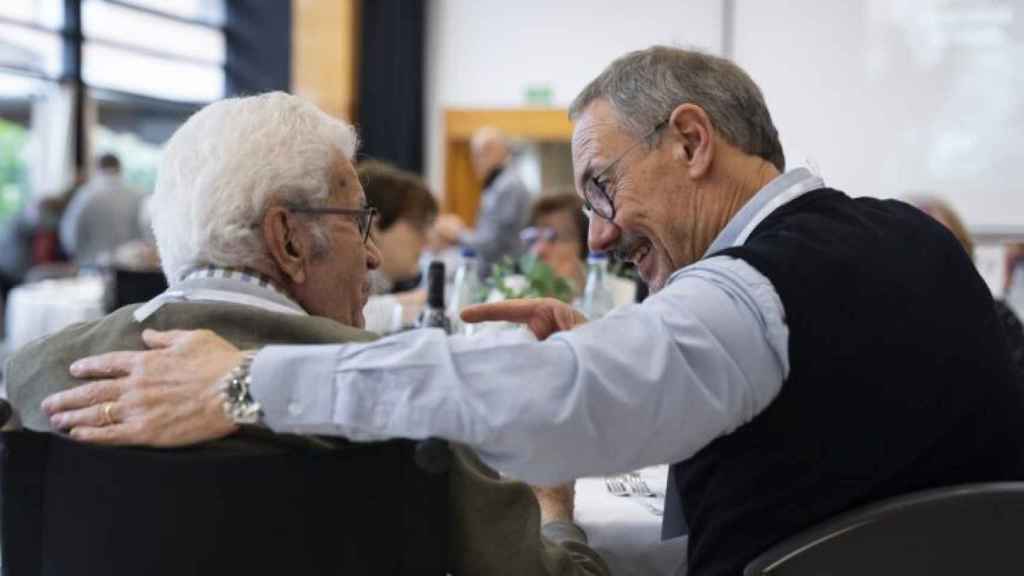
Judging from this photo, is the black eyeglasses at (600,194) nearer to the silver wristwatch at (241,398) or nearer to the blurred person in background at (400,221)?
the silver wristwatch at (241,398)

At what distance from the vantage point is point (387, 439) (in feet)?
3.61

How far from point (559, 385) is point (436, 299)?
174cm

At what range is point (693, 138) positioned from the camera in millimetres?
1459

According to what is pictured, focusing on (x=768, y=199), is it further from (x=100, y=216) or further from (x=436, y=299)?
(x=100, y=216)

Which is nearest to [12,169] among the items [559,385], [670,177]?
[670,177]

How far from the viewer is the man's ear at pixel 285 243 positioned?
1420mm

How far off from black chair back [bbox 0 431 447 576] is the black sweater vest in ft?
1.08

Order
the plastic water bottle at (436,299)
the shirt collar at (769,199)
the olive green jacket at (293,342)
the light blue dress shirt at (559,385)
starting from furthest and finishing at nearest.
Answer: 1. the plastic water bottle at (436,299)
2. the shirt collar at (769,199)
3. the olive green jacket at (293,342)
4. the light blue dress shirt at (559,385)

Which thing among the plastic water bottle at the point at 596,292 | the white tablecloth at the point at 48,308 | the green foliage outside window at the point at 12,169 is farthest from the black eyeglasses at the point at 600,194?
the green foliage outside window at the point at 12,169

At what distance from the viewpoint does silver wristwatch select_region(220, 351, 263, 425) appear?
42.6 inches

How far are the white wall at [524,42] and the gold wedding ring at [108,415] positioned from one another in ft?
26.5

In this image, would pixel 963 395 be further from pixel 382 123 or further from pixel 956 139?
pixel 382 123

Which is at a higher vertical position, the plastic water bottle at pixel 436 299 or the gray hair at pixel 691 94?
the gray hair at pixel 691 94

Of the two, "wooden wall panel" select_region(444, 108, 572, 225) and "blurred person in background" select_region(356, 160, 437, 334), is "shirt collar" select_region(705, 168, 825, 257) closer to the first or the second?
"blurred person in background" select_region(356, 160, 437, 334)
